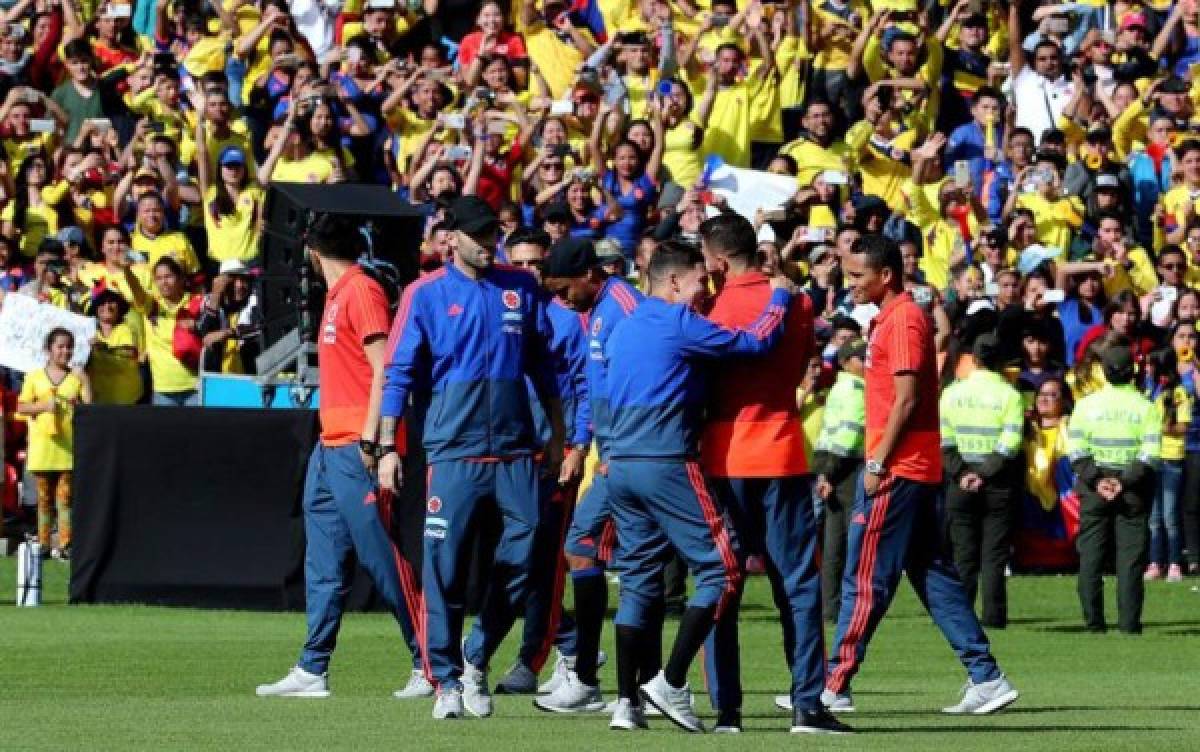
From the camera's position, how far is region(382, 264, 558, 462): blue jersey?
486 inches

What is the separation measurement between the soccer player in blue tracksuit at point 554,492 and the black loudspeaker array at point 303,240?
6489mm

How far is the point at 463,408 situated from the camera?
12.3 m

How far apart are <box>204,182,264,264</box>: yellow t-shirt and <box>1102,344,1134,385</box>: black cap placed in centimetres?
961

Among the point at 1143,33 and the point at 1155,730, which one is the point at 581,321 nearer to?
the point at 1155,730

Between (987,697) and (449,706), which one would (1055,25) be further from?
(449,706)

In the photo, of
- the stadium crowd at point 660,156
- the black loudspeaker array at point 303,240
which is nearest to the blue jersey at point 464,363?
the black loudspeaker array at point 303,240

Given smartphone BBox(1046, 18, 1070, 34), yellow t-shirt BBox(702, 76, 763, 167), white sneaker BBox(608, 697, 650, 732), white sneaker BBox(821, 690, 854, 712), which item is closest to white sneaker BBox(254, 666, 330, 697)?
white sneaker BBox(608, 697, 650, 732)

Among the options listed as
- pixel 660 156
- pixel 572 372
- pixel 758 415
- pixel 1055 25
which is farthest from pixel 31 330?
pixel 758 415

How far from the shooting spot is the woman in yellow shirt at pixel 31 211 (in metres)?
27.3

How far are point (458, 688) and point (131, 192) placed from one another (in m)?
16.4

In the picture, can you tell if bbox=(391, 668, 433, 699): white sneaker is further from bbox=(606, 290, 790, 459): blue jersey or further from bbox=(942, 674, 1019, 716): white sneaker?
bbox=(942, 674, 1019, 716): white sneaker

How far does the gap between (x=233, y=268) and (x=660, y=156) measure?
13.7 feet

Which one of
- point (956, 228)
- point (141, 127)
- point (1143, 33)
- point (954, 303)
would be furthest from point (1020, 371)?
point (141, 127)

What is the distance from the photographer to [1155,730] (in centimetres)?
1232
